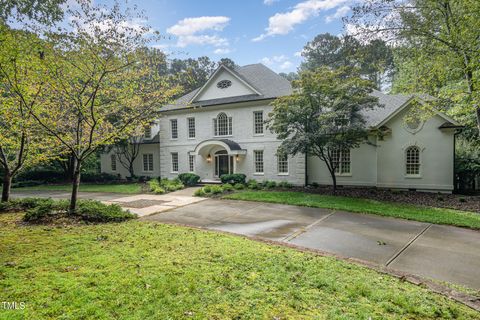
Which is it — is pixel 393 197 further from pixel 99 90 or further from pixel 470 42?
pixel 99 90

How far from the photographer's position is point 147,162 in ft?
83.5

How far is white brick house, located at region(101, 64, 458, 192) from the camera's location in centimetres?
1505

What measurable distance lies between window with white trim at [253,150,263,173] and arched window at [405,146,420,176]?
366 inches

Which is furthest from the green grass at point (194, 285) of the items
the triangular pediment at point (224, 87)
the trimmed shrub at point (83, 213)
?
the triangular pediment at point (224, 87)

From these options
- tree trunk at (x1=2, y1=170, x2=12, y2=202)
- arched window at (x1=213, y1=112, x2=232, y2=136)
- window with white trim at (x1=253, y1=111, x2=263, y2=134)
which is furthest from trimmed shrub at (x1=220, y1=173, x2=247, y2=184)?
tree trunk at (x1=2, y1=170, x2=12, y2=202)

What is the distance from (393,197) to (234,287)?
41.6ft

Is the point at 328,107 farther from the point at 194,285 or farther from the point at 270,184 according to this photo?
the point at 194,285

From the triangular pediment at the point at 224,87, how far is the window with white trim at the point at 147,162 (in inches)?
318

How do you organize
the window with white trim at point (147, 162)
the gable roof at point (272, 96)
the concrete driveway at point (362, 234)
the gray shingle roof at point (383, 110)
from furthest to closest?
the window with white trim at point (147, 162), the gable roof at point (272, 96), the gray shingle roof at point (383, 110), the concrete driveway at point (362, 234)

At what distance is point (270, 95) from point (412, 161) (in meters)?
9.91

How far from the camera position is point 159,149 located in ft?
80.2

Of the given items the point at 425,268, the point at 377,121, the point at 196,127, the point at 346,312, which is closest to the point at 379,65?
the point at 377,121

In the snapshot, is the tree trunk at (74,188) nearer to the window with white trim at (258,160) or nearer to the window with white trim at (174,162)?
the window with white trim at (258,160)

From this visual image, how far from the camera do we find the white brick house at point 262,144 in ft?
49.4
